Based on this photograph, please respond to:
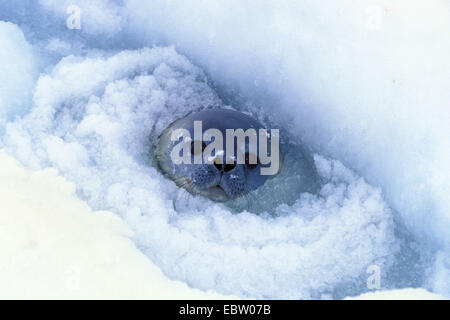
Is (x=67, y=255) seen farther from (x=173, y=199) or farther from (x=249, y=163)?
(x=249, y=163)

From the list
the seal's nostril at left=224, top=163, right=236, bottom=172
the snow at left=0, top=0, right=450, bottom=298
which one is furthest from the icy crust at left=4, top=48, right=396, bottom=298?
the seal's nostril at left=224, top=163, right=236, bottom=172

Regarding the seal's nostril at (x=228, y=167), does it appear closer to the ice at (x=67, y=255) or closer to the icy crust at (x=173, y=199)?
the icy crust at (x=173, y=199)

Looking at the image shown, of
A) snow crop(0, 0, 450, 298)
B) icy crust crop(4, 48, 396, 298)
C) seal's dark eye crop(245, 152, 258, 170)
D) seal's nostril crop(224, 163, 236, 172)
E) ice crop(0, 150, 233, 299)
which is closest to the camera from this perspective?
ice crop(0, 150, 233, 299)

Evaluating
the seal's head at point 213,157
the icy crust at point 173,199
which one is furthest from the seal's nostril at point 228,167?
the icy crust at point 173,199

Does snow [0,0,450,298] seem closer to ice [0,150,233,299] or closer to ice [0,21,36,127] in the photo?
ice [0,21,36,127]

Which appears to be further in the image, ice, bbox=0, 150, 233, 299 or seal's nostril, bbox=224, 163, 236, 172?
seal's nostril, bbox=224, 163, 236, 172

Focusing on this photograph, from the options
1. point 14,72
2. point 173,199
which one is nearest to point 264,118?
point 173,199
